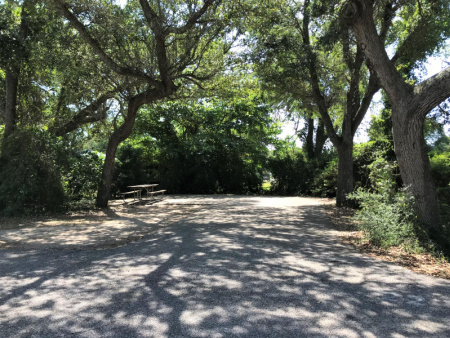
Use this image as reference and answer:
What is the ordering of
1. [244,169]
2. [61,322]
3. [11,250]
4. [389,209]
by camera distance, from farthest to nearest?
[244,169]
[389,209]
[11,250]
[61,322]

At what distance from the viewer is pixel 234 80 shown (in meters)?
15.3

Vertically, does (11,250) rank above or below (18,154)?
below

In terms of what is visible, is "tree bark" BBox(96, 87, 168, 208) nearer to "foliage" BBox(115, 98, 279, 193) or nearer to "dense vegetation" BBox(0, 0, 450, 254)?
"dense vegetation" BBox(0, 0, 450, 254)

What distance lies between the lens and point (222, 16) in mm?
12266

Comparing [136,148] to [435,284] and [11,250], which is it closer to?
[11,250]

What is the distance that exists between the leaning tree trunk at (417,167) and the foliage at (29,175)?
34.7 feet

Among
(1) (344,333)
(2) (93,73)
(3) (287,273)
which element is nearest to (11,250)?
(3) (287,273)

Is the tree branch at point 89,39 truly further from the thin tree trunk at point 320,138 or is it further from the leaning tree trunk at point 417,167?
the thin tree trunk at point 320,138

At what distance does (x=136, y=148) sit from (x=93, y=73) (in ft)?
26.7

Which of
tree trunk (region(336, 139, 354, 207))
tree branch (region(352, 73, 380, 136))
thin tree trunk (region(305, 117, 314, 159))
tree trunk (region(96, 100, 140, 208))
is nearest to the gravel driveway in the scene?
tree trunk (region(96, 100, 140, 208))

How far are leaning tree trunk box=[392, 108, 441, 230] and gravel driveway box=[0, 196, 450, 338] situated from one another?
→ 73.6 inches

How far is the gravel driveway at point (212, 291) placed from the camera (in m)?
3.33

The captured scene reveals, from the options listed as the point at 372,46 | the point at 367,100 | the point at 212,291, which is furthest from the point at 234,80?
the point at 212,291

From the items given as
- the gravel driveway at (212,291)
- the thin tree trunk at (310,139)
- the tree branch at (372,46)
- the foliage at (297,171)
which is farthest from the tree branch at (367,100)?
the thin tree trunk at (310,139)
